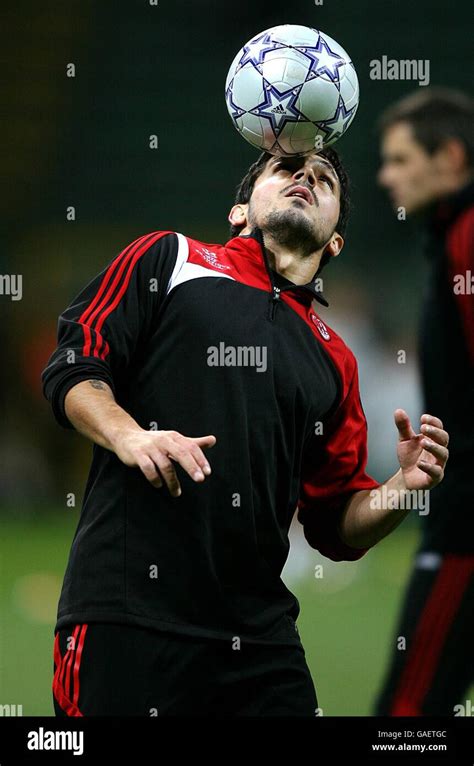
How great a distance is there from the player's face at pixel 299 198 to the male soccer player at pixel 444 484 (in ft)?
4.85

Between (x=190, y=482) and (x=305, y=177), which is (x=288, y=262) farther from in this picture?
(x=190, y=482)

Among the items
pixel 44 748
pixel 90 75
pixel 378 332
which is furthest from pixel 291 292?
pixel 90 75

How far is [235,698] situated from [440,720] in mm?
1232

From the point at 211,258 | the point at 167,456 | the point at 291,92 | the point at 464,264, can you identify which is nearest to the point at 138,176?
the point at 464,264

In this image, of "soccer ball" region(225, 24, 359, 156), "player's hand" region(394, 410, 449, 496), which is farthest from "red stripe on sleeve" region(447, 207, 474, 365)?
"player's hand" region(394, 410, 449, 496)

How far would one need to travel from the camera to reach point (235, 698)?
2859 millimetres

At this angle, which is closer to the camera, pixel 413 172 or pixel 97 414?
pixel 97 414

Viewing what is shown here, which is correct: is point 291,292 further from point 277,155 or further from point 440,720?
point 440,720

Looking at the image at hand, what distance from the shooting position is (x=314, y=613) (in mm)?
7281

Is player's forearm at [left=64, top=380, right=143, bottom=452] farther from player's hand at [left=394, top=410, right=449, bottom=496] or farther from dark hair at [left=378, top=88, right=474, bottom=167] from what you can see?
dark hair at [left=378, top=88, right=474, bottom=167]

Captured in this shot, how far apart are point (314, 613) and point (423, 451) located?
4421mm

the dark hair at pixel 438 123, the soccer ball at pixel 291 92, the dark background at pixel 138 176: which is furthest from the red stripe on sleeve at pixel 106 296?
the dark background at pixel 138 176

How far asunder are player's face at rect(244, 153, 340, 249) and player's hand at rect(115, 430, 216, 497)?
967mm

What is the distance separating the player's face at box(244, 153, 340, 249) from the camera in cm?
322
